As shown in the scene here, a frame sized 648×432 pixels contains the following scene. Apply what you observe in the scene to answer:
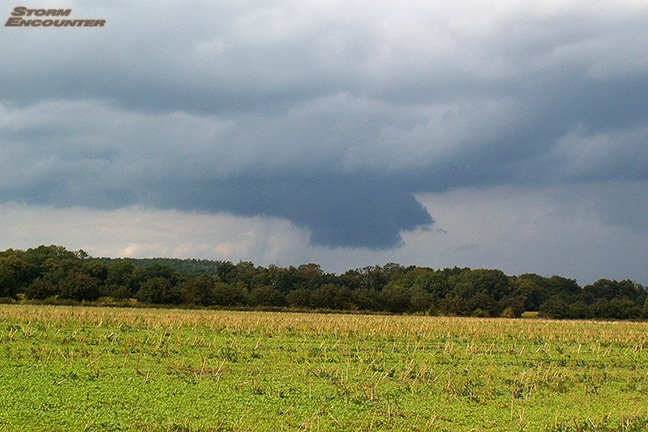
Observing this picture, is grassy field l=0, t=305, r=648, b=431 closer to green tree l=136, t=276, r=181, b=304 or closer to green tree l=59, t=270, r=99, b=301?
green tree l=59, t=270, r=99, b=301

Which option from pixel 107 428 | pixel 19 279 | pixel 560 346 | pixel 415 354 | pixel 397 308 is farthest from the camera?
pixel 397 308

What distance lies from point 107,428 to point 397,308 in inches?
3714

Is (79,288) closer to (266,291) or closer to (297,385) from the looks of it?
(266,291)

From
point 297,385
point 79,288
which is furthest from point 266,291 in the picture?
point 297,385

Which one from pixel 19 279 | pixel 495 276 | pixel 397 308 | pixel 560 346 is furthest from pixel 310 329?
pixel 495 276

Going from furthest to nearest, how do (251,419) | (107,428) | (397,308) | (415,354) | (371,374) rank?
(397,308), (415,354), (371,374), (251,419), (107,428)

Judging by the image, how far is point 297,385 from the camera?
803 inches

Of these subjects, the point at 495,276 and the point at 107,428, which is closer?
the point at 107,428

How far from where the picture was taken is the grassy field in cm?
1653

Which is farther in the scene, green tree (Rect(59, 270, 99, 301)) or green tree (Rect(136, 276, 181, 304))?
green tree (Rect(136, 276, 181, 304))

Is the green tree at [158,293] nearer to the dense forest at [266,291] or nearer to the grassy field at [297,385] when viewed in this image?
the dense forest at [266,291]

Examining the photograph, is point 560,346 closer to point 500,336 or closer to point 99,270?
point 500,336

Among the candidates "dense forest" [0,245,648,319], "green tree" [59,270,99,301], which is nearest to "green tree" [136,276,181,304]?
"dense forest" [0,245,648,319]

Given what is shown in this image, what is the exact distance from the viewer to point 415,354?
96.8ft
